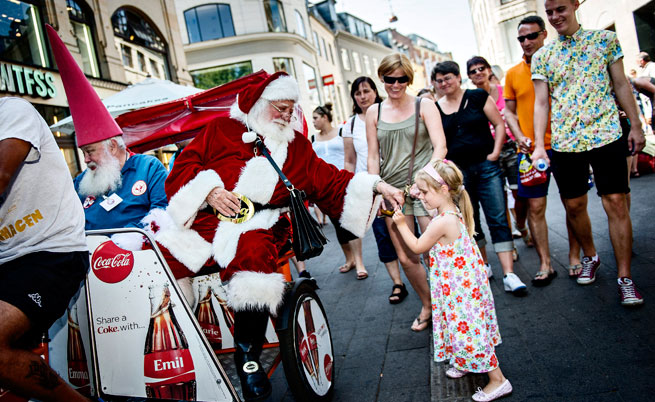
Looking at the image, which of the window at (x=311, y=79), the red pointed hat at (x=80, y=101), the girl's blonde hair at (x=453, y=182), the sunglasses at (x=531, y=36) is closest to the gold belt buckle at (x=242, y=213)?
the girl's blonde hair at (x=453, y=182)

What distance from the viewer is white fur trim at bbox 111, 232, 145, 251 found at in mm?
2541

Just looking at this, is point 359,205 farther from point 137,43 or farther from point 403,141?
point 137,43

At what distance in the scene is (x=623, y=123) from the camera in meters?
4.14

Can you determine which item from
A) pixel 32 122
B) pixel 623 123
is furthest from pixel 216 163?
pixel 623 123

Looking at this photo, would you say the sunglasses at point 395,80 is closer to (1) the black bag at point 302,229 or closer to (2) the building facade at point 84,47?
(1) the black bag at point 302,229

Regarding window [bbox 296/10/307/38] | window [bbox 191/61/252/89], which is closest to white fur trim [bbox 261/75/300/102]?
window [bbox 191/61/252/89]

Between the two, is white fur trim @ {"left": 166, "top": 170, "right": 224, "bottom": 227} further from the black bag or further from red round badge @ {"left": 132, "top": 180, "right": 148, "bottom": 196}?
red round badge @ {"left": 132, "top": 180, "right": 148, "bottom": 196}

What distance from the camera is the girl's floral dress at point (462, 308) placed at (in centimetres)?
262

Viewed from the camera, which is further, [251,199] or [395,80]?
[395,80]

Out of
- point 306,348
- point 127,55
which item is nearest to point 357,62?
point 127,55

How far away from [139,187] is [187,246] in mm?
815

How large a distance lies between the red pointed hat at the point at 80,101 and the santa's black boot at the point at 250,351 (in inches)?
67.1

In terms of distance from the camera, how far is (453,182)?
2.89 metres

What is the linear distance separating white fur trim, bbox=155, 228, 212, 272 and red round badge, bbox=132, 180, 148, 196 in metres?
0.61
